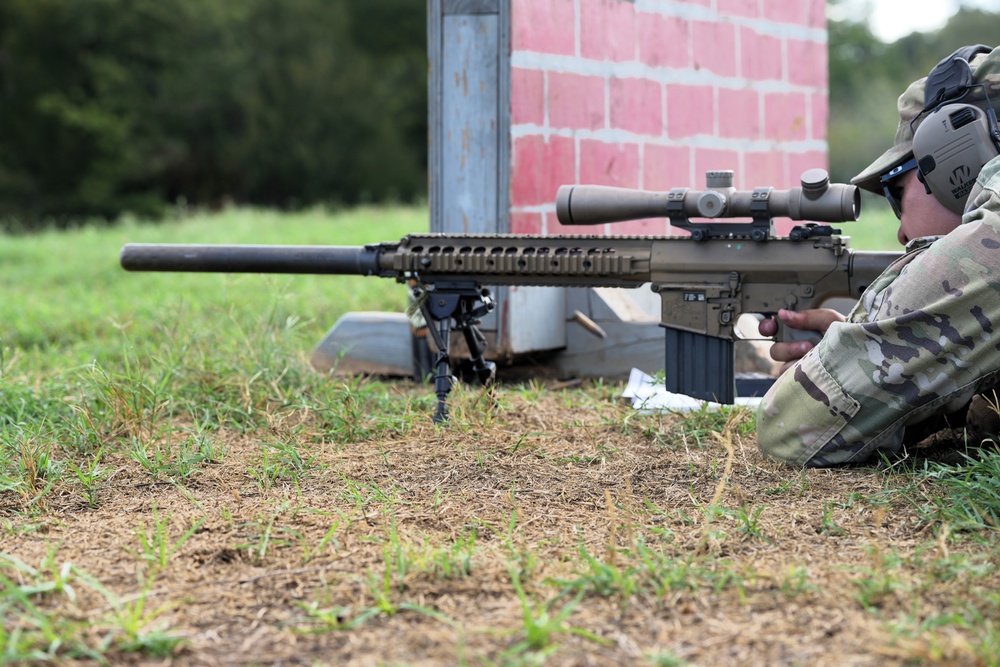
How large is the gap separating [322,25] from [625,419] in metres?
34.3

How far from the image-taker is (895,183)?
3400mm

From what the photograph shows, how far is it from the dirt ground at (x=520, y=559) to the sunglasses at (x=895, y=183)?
898 mm

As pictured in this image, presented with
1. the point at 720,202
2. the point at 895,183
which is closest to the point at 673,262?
the point at 720,202

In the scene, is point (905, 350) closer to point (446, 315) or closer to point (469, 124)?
point (446, 315)

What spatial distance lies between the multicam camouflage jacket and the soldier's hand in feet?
1.25

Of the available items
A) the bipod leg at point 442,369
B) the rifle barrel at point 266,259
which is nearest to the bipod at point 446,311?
the bipod leg at point 442,369

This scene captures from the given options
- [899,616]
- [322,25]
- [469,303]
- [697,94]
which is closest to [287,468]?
[469,303]

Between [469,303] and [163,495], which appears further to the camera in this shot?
[469,303]

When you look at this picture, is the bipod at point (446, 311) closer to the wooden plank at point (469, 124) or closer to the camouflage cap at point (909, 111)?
the wooden plank at point (469, 124)

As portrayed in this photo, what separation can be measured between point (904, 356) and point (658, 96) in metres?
3.14

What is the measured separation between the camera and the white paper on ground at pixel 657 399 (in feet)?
13.4

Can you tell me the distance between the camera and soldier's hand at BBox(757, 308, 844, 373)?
11.9ft

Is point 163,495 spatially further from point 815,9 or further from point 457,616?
point 815,9

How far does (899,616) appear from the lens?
2.16m
